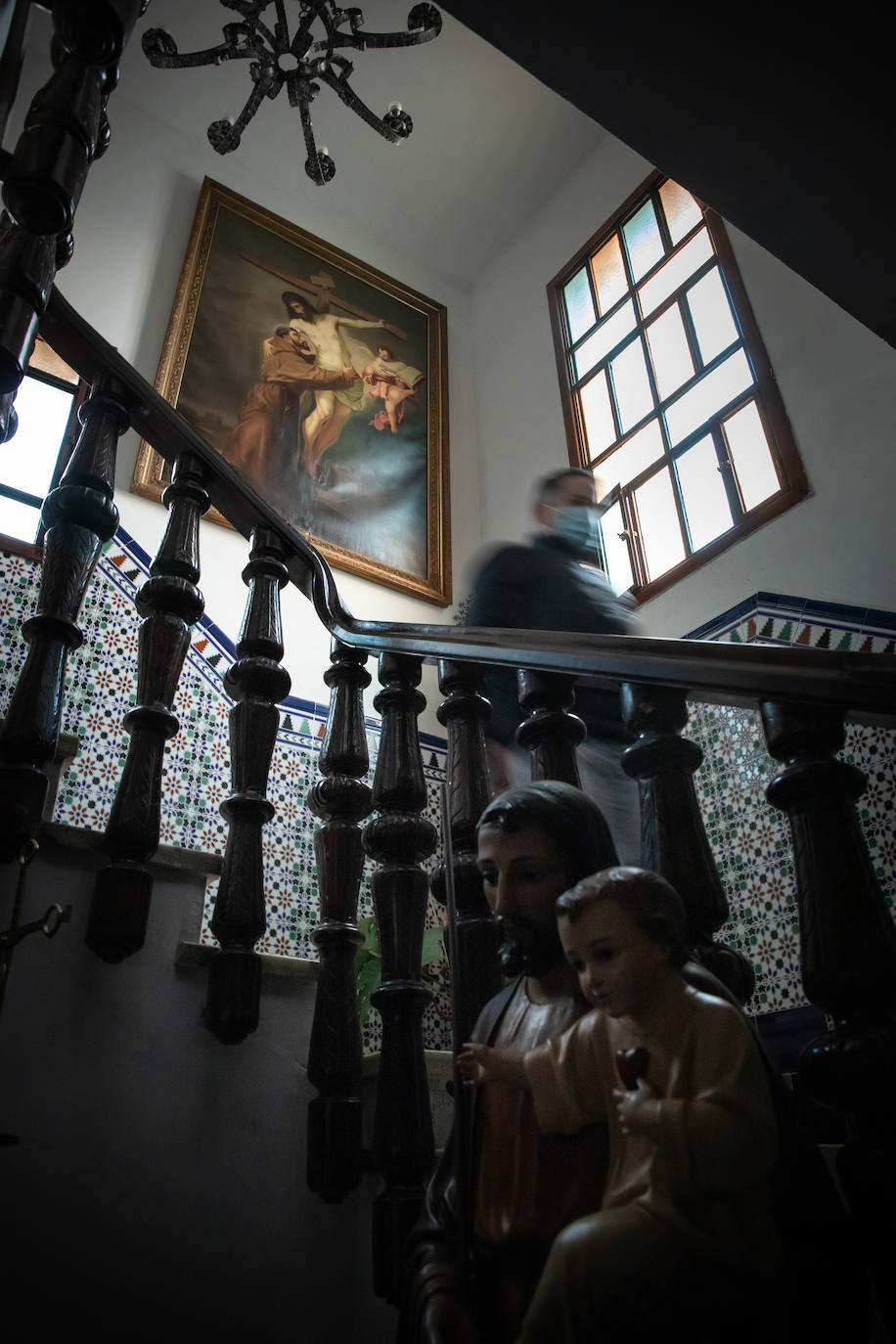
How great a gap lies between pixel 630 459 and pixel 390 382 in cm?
192

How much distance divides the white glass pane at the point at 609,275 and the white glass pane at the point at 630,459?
44.3 inches

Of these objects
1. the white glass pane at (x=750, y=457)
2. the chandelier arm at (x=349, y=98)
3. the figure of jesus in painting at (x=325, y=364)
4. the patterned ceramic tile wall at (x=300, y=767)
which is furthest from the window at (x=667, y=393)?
the chandelier arm at (x=349, y=98)

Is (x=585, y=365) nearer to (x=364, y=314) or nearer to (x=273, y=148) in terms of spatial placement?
(x=364, y=314)

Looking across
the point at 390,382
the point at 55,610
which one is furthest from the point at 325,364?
the point at 55,610

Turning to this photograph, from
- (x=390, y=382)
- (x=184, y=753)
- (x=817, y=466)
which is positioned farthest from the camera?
(x=390, y=382)

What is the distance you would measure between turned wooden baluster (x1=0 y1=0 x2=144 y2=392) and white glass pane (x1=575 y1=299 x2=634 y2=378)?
397 centimetres

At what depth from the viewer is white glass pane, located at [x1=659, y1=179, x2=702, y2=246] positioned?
5.27 m

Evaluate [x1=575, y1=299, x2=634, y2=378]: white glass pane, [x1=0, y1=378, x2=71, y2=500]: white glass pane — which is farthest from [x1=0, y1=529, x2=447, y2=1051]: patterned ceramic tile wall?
[x1=575, y1=299, x2=634, y2=378]: white glass pane

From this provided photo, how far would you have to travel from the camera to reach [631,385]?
5352mm

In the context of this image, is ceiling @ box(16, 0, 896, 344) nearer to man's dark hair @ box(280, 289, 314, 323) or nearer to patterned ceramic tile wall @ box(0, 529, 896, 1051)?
patterned ceramic tile wall @ box(0, 529, 896, 1051)

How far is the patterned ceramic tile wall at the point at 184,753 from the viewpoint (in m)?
3.33

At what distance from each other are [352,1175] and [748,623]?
2.72 meters

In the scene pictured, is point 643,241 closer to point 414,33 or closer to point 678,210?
point 678,210

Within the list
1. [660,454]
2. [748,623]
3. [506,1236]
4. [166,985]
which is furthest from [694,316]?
[506,1236]
